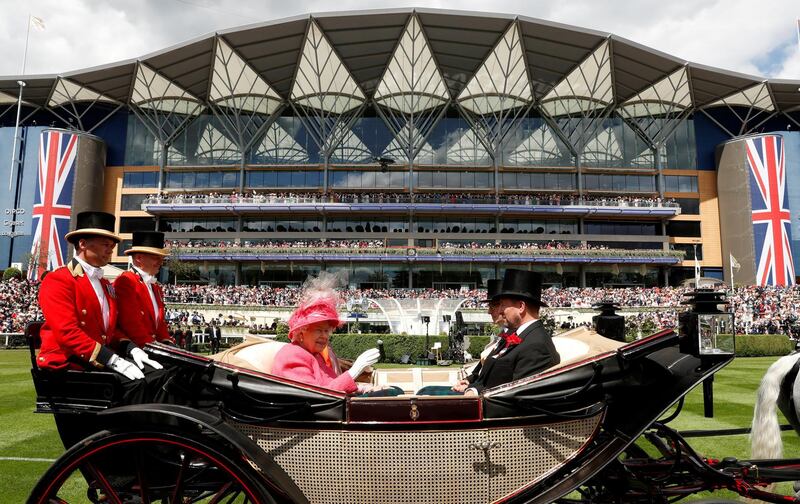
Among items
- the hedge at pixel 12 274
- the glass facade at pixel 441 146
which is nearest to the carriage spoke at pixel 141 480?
the hedge at pixel 12 274

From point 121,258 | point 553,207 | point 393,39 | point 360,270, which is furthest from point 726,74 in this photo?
point 121,258

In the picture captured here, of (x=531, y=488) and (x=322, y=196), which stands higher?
(x=322, y=196)

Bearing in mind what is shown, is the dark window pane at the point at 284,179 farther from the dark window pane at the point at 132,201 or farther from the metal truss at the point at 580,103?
the metal truss at the point at 580,103

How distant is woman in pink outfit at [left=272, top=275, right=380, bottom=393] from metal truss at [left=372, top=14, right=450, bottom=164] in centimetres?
4512

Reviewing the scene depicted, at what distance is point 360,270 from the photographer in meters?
50.4

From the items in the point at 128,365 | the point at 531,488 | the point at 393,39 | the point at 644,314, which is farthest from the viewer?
the point at 393,39

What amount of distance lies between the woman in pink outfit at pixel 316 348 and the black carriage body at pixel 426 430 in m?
0.44

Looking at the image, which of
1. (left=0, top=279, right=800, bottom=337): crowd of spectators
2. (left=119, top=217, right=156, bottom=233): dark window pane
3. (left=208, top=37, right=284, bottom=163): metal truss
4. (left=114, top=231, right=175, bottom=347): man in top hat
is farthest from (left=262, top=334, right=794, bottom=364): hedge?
(left=119, top=217, right=156, bottom=233): dark window pane

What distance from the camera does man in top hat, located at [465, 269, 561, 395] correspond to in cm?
362

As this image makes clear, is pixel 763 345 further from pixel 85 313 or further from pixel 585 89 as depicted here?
pixel 585 89

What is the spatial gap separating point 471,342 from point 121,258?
44.1 meters

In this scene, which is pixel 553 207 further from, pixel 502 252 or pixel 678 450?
pixel 678 450

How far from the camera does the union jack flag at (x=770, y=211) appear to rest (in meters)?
49.0

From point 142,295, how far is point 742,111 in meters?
67.6
